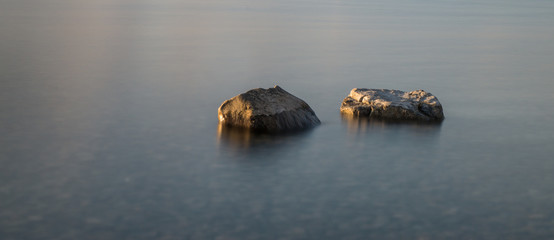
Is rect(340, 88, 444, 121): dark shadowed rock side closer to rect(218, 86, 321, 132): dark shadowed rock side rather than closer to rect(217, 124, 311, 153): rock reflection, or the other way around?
rect(218, 86, 321, 132): dark shadowed rock side

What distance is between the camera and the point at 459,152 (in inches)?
359

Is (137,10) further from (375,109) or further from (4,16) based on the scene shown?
(375,109)

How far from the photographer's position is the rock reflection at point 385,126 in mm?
10016

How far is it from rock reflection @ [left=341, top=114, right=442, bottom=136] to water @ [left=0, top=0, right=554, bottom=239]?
1.5 inches

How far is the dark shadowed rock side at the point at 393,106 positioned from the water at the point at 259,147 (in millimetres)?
265

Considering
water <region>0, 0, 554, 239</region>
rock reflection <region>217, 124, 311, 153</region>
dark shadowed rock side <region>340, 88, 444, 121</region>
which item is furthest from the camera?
dark shadowed rock side <region>340, 88, 444, 121</region>

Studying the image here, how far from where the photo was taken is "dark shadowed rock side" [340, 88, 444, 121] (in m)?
10.6

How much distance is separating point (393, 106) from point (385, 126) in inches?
18.8

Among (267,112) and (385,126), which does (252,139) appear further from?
(385,126)

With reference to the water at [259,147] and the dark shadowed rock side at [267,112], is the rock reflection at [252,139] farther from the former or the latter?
the dark shadowed rock side at [267,112]

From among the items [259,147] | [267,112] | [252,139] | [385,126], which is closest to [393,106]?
[385,126]

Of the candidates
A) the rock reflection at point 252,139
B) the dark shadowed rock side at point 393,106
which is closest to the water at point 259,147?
the rock reflection at point 252,139

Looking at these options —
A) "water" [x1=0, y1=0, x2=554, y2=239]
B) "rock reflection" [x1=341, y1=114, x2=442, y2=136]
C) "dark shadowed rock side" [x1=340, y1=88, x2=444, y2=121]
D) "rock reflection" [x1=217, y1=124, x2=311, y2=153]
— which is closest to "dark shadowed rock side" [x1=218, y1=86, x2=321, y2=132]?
"rock reflection" [x1=217, y1=124, x2=311, y2=153]

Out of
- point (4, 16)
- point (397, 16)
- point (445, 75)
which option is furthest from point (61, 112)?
point (397, 16)
